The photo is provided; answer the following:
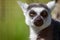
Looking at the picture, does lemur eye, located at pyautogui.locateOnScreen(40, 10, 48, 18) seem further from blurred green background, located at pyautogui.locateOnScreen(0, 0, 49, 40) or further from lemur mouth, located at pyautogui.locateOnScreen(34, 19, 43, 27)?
blurred green background, located at pyautogui.locateOnScreen(0, 0, 49, 40)

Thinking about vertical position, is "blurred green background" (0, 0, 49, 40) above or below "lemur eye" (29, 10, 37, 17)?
above

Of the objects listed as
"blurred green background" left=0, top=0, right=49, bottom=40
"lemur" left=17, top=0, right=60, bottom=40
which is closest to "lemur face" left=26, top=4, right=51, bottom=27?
"lemur" left=17, top=0, right=60, bottom=40

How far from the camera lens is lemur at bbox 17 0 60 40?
3605 mm

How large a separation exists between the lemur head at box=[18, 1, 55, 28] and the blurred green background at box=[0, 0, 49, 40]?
24 centimetres

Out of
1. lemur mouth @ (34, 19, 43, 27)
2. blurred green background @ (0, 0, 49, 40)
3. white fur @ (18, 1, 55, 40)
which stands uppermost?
blurred green background @ (0, 0, 49, 40)

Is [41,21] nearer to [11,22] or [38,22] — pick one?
[38,22]

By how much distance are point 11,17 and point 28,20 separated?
0.42m

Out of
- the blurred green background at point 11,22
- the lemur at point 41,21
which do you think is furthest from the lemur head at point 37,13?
the blurred green background at point 11,22

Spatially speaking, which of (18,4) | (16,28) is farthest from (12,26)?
(18,4)

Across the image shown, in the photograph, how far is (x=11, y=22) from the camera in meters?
4.02

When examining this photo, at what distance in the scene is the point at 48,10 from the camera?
12.0 feet

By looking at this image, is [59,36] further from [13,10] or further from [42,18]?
[13,10]

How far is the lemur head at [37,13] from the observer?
3.59 meters

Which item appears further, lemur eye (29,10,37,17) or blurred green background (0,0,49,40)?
blurred green background (0,0,49,40)
